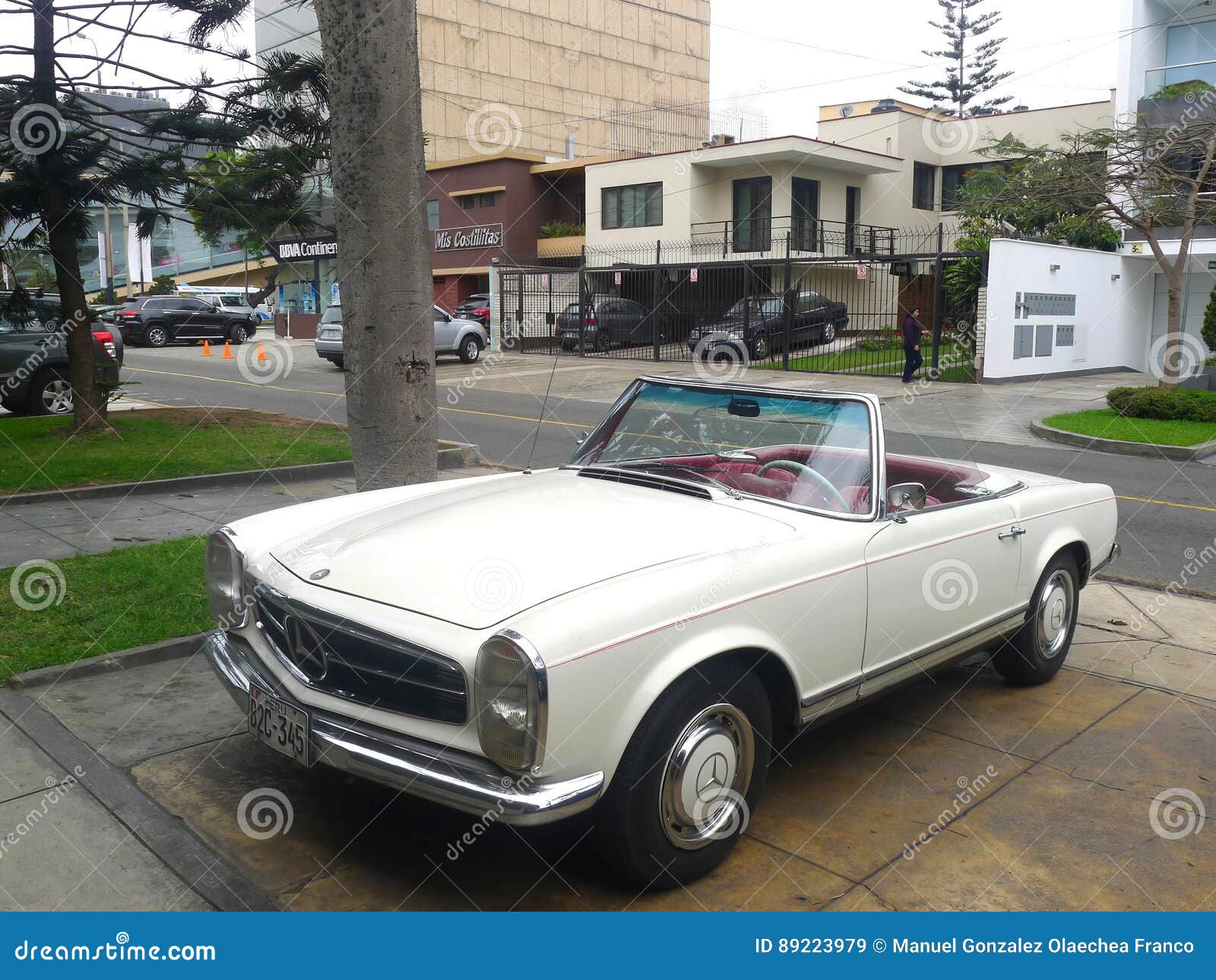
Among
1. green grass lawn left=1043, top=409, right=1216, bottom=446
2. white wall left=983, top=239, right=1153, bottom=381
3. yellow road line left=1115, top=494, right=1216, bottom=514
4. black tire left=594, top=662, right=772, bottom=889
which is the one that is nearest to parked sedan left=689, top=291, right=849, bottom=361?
white wall left=983, top=239, right=1153, bottom=381

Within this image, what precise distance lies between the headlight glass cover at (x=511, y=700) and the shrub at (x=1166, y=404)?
1586cm

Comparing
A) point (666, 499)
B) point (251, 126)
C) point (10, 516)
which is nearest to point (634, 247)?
point (251, 126)

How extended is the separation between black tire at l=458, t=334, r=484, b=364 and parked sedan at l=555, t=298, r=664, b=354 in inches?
109

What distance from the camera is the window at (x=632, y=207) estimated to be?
35.9 meters

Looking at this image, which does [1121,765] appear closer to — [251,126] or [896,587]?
[896,587]

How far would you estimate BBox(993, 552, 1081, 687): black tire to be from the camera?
505cm

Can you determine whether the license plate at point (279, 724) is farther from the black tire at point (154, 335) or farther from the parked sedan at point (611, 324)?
the black tire at point (154, 335)

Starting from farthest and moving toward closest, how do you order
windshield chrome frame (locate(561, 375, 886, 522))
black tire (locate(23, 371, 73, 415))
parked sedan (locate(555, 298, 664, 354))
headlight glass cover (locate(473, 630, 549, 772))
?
1. parked sedan (locate(555, 298, 664, 354))
2. black tire (locate(23, 371, 73, 415))
3. windshield chrome frame (locate(561, 375, 886, 522))
4. headlight glass cover (locate(473, 630, 549, 772))

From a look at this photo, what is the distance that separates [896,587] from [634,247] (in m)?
33.6

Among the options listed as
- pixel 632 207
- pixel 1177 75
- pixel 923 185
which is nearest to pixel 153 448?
pixel 1177 75

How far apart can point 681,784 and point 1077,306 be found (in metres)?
24.2

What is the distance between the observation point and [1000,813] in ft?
12.8

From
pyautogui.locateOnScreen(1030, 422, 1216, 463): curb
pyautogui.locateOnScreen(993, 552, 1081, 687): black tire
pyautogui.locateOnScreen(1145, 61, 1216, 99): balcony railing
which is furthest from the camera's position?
pyautogui.locateOnScreen(1145, 61, 1216, 99): balcony railing

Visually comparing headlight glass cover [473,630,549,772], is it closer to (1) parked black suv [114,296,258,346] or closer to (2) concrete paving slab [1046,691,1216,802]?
(2) concrete paving slab [1046,691,1216,802]
